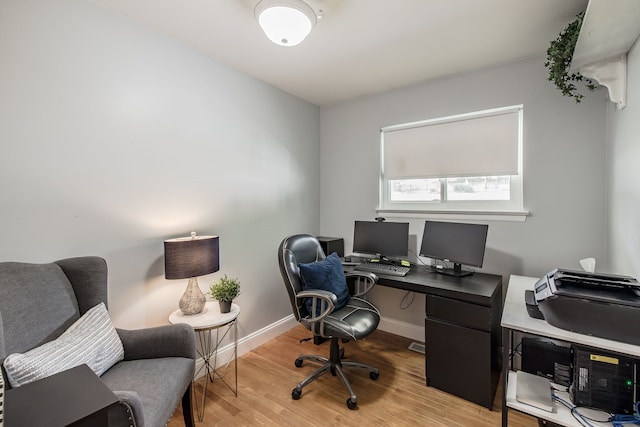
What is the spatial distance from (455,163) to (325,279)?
1609 mm

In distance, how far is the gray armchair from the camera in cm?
116

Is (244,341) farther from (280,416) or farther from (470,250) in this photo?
(470,250)

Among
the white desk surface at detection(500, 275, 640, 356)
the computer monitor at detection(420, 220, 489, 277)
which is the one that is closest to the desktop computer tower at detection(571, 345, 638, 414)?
the white desk surface at detection(500, 275, 640, 356)

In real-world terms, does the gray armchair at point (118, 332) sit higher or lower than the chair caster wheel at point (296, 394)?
higher

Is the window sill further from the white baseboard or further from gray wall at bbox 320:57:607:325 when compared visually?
the white baseboard

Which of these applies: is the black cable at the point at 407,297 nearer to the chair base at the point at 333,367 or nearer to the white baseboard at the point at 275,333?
the white baseboard at the point at 275,333

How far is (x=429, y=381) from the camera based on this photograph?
2.07 metres

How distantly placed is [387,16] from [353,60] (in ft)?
1.85

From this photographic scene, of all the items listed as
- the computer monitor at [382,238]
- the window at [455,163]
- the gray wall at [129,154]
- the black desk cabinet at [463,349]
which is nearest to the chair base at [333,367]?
the black desk cabinet at [463,349]

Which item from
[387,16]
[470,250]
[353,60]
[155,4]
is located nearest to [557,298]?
[470,250]

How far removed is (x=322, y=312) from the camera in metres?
1.90

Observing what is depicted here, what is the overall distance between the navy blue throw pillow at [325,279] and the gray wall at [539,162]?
937 mm

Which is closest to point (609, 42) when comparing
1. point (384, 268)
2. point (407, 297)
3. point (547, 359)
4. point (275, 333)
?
point (547, 359)

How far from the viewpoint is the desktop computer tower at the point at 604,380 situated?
4.15 ft
